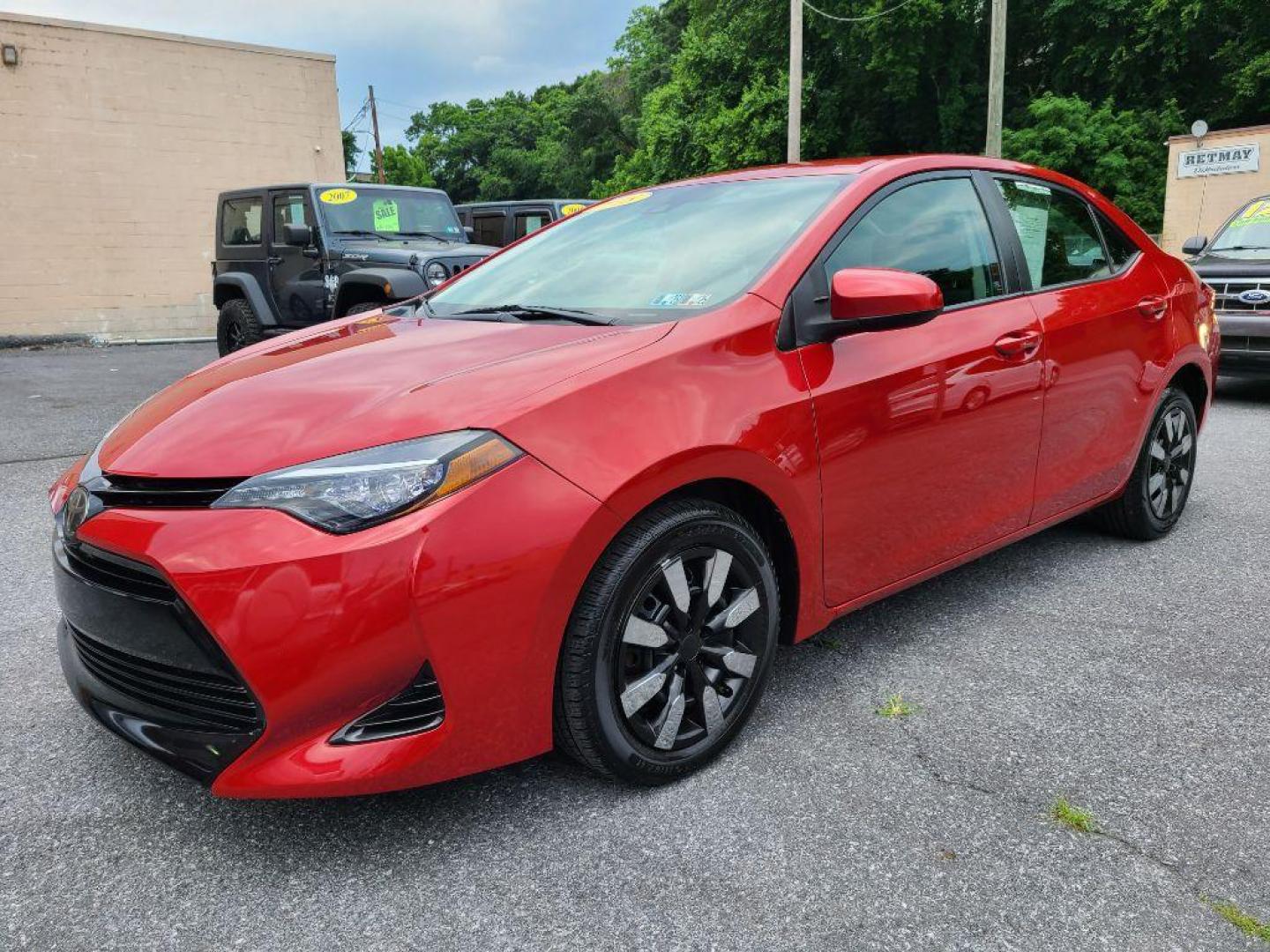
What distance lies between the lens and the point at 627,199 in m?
3.52

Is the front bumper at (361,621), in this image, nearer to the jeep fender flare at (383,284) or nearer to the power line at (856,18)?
the jeep fender flare at (383,284)

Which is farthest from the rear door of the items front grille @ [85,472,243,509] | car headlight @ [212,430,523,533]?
front grille @ [85,472,243,509]

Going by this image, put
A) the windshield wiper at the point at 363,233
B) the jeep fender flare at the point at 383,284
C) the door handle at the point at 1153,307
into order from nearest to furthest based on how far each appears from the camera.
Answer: the door handle at the point at 1153,307 < the jeep fender flare at the point at 383,284 < the windshield wiper at the point at 363,233

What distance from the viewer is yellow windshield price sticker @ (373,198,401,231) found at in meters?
9.55

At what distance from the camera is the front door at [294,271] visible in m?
9.12

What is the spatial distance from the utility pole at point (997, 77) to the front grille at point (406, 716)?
16.1m

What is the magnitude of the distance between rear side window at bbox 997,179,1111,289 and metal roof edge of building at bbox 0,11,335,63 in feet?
58.2

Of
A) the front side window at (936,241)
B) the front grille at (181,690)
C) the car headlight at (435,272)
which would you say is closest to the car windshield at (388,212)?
the car headlight at (435,272)

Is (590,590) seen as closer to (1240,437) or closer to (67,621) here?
(67,621)

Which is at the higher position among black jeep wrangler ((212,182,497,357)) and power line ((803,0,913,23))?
power line ((803,0,913,23))

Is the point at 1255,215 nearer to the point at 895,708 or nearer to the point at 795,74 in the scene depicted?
the point at 895,708

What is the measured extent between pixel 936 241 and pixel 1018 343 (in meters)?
0.42

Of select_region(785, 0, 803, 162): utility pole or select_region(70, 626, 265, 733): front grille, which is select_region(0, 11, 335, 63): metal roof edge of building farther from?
select_region(70, 626, 265, 733): front grille

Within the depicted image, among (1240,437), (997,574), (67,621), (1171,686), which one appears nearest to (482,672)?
(67,621)
